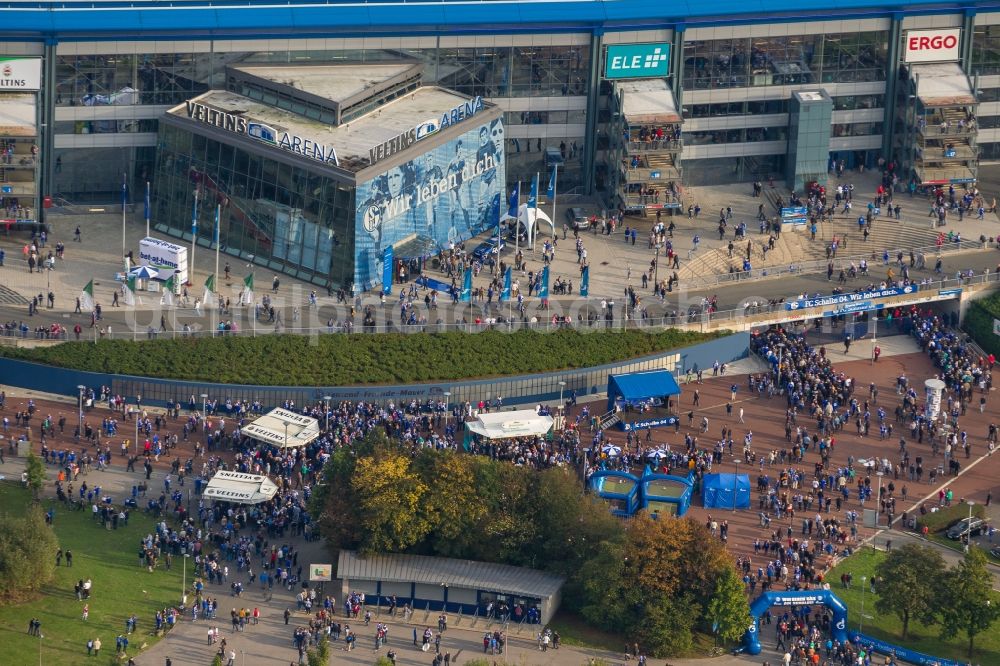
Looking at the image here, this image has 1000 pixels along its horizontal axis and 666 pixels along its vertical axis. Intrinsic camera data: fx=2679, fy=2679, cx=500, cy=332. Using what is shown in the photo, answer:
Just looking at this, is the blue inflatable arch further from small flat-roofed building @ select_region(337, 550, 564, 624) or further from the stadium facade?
the stadium facade

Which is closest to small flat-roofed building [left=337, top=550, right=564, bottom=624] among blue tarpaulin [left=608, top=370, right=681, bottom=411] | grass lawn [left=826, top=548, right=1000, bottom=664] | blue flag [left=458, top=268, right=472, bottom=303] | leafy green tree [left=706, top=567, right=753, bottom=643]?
leafy green tree [left=706, top=567, right=753, bottom=643]

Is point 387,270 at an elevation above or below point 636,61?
below

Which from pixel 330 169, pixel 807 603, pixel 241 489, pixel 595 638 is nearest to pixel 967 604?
pixel 807 603

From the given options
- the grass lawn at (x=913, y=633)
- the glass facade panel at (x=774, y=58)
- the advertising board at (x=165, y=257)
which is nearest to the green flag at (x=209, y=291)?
the advertising board at (x=165, y=257)

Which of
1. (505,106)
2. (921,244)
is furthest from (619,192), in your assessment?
(921,244)

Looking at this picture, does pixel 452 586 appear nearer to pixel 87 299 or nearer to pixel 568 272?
pixel 87 299

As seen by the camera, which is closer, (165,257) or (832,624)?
(832,624)
